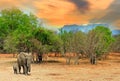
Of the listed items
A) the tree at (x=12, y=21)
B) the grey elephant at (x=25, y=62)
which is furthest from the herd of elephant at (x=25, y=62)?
the tree at (x=12, y=21)

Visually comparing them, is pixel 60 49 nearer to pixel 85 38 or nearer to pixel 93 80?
pixel 85 38

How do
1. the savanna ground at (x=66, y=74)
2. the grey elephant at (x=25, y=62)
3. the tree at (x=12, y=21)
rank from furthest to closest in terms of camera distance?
the tree at (x=12, y=21) → the grey elephant at (x=25, y=62) → the savanna ground at (x=66, y=74)

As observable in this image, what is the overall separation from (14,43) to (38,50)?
5.46 m

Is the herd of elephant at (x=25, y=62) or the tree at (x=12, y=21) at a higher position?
the tree at (x=12, y=21)

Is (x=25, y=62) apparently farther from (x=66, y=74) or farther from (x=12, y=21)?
(x=12, y=21)

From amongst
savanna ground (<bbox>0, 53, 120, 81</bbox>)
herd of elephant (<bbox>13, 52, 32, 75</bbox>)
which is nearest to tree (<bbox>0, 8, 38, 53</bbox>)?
savanna ground (<bbox>0, 53, 120, 81</bbox>)

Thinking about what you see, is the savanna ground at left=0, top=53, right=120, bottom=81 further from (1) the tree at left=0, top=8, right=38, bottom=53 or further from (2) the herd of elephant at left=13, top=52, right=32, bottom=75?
(1) the tree at left=0, top=8, right=38, bottom=53

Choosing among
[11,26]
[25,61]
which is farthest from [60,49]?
[11,26]

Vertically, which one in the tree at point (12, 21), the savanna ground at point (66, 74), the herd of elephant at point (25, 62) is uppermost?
the tree at point (12, 21)

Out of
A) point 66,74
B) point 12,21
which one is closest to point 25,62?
point 66,74

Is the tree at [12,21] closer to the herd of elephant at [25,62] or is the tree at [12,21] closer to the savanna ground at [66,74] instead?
the savanna ground at [66,74]

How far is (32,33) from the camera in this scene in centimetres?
4400

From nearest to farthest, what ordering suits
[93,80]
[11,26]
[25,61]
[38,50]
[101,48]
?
[93,80] < [25,61] < [38,50] < [101,48] < [11,26]

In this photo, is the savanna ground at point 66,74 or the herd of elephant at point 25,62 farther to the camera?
the herd of elephant at point 25,62
